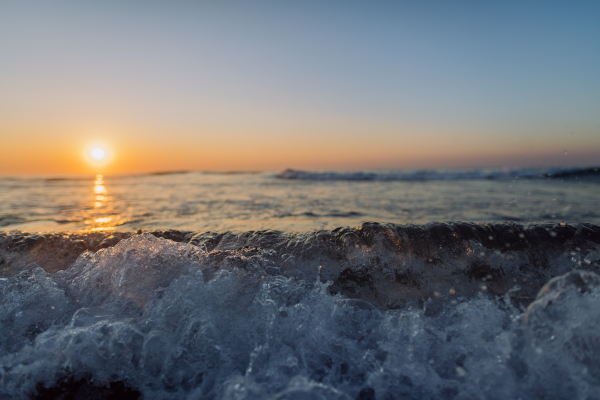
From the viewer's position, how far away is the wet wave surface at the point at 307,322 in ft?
4.75

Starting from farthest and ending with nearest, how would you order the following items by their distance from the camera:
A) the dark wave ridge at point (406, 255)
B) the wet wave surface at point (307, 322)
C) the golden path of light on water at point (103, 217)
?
the golden path of light on water at point (103, 217)
the dark wave ridge at point (406, 255)
the wet wave surface at point (307, 322)

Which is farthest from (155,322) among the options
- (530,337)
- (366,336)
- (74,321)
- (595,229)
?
(595,229)

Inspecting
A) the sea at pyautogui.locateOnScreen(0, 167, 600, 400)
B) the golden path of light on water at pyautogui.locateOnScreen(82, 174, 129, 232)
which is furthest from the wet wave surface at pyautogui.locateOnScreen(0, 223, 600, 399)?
the golden path of light on water at pyautogui.locateOnScreen(82, 174, 129, 232)

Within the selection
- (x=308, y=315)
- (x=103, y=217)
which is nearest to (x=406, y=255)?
(x=308, y=315)

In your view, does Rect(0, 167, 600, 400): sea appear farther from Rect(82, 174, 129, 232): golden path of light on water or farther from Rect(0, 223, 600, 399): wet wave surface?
Rect(82, 174, 129, 232): golden path of light on water

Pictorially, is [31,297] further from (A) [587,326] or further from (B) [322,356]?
(A) [587,326]

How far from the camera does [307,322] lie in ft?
5.73

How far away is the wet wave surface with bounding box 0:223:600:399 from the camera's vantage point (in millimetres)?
1449

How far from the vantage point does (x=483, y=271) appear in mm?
2457

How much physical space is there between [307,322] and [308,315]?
49mm

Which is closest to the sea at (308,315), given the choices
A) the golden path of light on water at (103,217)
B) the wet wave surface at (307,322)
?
the wet wave surface at (307,322)

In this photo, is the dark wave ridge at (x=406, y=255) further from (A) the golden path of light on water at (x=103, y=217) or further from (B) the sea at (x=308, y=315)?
(A) the golden path of light on water at (x=103, y=217)

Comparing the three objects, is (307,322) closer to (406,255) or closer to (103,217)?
(406,255)

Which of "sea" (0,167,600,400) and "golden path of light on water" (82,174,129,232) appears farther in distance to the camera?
"golden path of light on water" (82,174,129,232)
